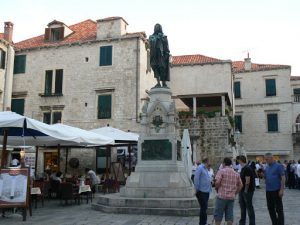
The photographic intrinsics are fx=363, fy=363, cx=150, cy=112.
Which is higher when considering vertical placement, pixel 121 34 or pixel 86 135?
pixel 121 34

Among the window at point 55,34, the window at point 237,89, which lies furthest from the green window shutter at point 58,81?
the window at point 237,89

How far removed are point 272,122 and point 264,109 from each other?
1.50 meters

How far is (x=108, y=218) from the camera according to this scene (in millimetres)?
8492

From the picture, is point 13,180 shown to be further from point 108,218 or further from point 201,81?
point 201,81

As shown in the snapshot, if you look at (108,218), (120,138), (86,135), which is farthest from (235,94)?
(108,218)

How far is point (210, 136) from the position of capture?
22703 mm

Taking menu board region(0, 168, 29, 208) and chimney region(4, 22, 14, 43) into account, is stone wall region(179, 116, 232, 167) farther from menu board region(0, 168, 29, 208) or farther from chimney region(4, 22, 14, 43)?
menu board region(0, 168, 29, 208)

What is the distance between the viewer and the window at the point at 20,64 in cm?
2622

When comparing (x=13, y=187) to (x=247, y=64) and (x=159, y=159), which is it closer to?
(x=159, y=159)

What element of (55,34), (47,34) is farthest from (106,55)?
(47,34)

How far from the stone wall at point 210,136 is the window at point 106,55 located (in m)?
6.40

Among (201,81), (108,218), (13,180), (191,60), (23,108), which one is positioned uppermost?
(191,60)

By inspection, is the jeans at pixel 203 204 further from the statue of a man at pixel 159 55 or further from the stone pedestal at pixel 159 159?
the statue of a man at pixel 159 55

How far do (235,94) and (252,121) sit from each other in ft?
10.8
